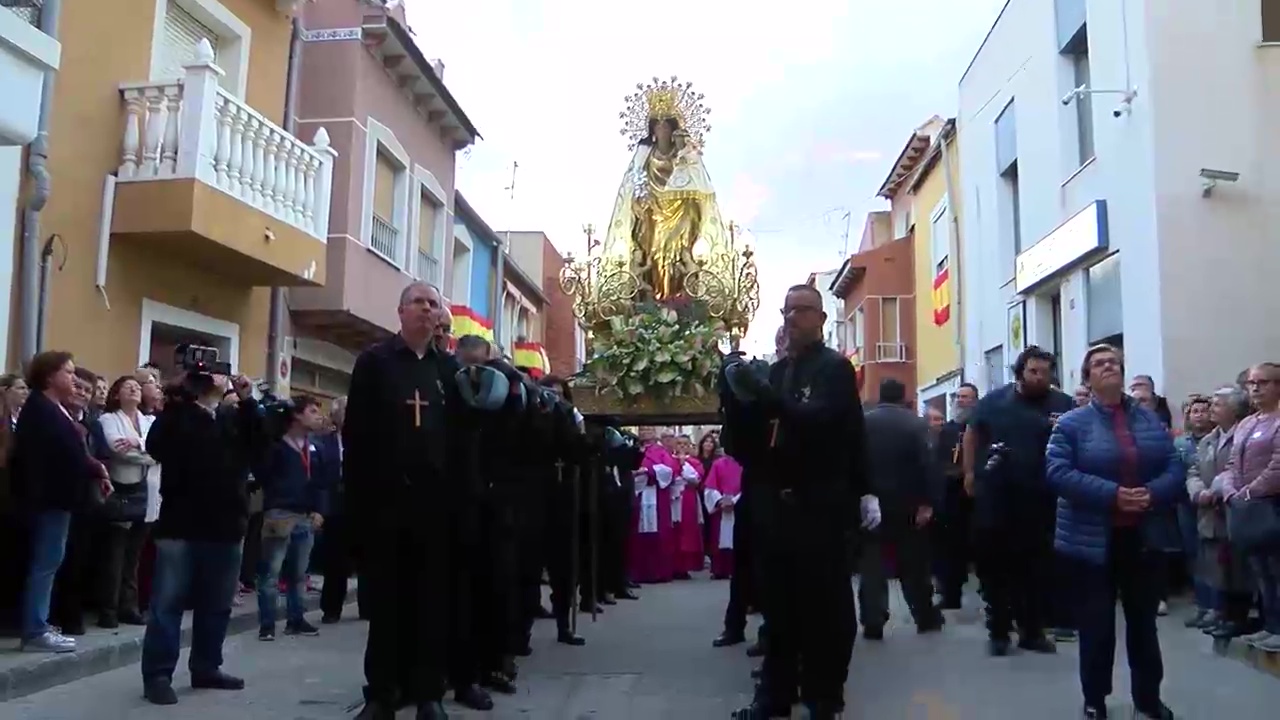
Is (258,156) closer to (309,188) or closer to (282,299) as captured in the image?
(309,188)

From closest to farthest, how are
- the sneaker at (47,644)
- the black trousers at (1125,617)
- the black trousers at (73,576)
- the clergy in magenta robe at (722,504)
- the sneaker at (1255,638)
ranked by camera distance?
the black trousers at (1125,617) → the sneaker at (47,644) → the sneaker at (1255,638) → the black trousers at (73,576) → the clergy in magenta robe at (722,504)

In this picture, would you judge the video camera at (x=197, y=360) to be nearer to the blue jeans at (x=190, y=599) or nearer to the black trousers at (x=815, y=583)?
the blue jeans at (x=190, y=599)

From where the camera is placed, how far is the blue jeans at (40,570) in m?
7.00

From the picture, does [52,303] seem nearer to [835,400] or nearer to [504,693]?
[504,693]

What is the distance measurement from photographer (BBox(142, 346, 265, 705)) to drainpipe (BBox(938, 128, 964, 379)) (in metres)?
15.8

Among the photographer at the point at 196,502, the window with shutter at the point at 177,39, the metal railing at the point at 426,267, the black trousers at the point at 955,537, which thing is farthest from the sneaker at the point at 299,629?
the metal railing at the point at 426,267

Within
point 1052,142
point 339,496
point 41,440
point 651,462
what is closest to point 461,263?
point 651,462

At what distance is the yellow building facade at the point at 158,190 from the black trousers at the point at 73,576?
5.81 feet

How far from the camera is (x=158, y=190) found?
10062mm

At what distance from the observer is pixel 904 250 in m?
27.6

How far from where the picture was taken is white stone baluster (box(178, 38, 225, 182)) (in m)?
10.1

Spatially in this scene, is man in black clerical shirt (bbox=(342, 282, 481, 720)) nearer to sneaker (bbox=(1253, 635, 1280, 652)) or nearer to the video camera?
the video camera

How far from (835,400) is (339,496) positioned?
609cm

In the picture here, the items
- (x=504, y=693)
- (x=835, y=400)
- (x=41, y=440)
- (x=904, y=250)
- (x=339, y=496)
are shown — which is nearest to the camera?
Result: (x=835, y=400)
